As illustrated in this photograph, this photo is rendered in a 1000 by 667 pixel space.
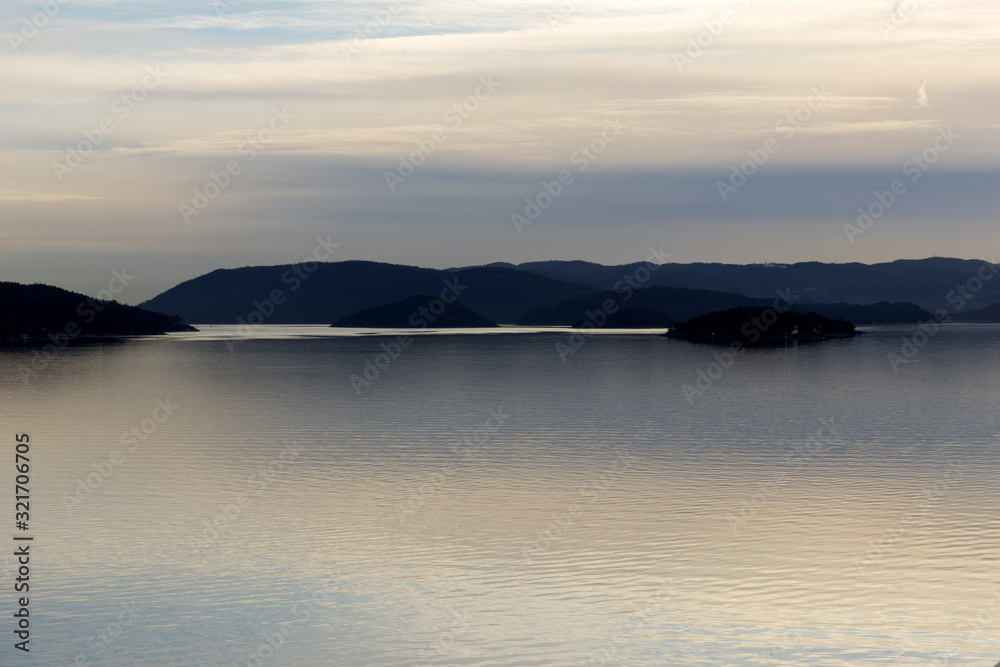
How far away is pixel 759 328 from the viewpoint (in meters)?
182

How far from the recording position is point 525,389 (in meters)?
62.2

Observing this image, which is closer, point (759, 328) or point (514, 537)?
point (514, 537)

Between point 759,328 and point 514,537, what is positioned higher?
point 759,328

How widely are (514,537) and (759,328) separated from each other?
547 feet

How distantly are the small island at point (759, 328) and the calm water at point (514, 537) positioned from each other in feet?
441

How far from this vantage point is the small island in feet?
590

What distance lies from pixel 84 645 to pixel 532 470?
16.7 m

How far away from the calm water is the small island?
5287 inches

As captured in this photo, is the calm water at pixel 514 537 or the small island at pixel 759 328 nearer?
the calm water at pixel 514 537

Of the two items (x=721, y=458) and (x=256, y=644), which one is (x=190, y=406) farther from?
(x=256, y=644)

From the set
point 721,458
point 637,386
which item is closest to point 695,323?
point 637,386

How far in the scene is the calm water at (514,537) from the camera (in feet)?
50.5

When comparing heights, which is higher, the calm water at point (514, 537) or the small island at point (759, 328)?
the small island at point (759, 328)

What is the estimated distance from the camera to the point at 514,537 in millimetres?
21656
